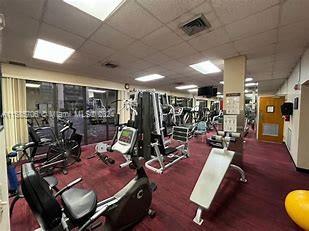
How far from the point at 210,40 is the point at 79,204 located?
3.08 m

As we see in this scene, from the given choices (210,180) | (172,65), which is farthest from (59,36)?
(210,180)

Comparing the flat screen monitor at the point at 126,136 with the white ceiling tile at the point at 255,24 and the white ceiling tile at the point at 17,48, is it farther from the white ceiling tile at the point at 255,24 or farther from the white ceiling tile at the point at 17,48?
the white ceiling tile at the point at 255,24

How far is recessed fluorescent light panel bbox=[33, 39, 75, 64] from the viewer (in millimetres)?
2945

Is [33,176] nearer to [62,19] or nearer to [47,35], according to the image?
[62,19]

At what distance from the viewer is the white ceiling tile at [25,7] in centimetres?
177

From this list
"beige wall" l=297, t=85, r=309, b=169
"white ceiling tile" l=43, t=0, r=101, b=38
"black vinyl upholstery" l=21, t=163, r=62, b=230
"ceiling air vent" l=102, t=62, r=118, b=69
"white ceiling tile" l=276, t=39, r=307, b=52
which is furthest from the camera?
"ceiling air vent" l=102, t=62, r=118, b=69

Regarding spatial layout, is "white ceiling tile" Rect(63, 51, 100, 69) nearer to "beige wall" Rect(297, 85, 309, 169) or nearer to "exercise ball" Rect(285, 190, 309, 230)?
"exercise ball" Rect(285, 190, 309, 230)

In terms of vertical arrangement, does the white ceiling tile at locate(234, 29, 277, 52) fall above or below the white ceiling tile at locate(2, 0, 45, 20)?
above

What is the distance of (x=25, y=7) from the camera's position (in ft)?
6.09

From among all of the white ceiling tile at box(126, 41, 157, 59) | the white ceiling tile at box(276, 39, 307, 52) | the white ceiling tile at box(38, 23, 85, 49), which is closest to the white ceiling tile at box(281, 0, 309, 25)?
the white ceiling tile at box(276, 39, 307, 52)

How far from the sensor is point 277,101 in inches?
241

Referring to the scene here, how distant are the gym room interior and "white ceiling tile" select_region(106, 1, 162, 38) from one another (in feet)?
0.06

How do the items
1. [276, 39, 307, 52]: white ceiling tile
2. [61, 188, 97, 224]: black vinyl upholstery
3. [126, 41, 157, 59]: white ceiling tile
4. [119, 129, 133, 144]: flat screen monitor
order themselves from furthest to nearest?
[119, 129, 133, 144]: flat screen monitor → [126, 41, 157, 59]: white ceiling tile → [276, 39, 307, 52]: white ceiling tile → [61, 188, 97, 224]: black vinyl upholstery

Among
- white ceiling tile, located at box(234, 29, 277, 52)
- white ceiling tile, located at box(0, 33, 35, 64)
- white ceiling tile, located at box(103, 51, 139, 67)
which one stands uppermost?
white ceiling tile, located at box(234, 29, 277, 52)
